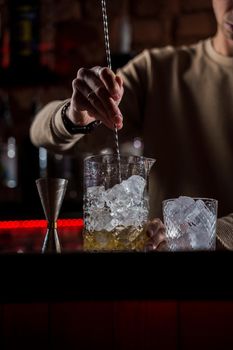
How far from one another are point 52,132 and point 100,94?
0.54m

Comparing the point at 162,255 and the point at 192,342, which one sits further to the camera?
the point at 192,342

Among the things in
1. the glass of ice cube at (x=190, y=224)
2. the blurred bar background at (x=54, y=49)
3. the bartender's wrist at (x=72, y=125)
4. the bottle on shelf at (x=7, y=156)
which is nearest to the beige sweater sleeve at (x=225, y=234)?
the glass of ice cube at (x=190, y=224)

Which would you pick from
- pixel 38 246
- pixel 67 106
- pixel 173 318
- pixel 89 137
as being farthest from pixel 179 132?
pixel 173 318

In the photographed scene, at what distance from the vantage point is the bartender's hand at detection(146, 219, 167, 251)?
1.17 meters

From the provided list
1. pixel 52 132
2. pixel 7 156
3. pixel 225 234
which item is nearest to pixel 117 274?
pixel 225 234

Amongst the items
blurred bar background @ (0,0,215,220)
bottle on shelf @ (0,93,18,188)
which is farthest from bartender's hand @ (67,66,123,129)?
bottle on shelf @ (0,93,18,188)

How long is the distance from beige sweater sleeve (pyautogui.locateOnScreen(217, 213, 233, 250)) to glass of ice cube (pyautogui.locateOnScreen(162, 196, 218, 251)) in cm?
10

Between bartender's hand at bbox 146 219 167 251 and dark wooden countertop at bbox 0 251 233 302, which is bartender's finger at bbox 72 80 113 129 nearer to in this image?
bartender's hand at bbox 146 219 167 251

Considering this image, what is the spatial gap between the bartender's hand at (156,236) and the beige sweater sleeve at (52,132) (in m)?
0.62

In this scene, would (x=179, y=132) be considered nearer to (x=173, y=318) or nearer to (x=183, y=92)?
(x=183, y=92)

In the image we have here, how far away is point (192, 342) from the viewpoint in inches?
41.9

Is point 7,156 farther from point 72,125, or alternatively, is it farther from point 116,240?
point 116,240

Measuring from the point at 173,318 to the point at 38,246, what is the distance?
20.0 inches

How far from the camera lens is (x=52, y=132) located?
73.4 inches
